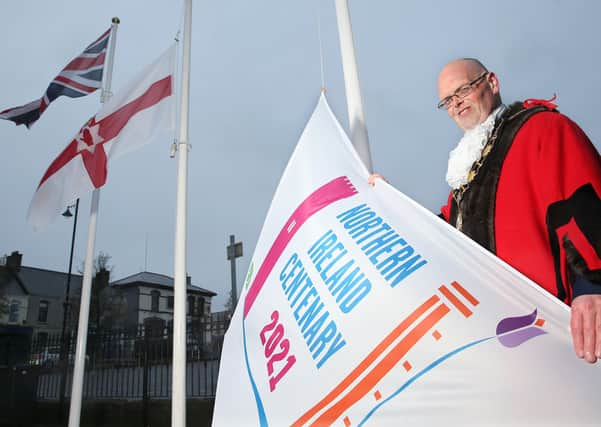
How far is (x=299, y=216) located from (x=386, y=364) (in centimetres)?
90

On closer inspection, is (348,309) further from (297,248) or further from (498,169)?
(498,169)

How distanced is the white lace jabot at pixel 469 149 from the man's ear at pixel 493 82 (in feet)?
0.27

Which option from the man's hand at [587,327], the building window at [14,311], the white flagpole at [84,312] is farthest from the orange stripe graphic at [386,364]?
the building window at [14,311]

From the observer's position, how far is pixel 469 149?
1960 mm

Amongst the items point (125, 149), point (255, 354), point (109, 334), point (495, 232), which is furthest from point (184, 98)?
point (109, 334)

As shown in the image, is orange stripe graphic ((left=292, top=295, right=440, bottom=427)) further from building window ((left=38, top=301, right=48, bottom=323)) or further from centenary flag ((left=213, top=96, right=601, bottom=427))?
building window ((left=38, top=301, right=48, bottom=323))

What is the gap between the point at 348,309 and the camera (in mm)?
1543

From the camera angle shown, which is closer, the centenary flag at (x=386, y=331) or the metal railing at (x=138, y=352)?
the centenary flag at (x=386, y=331)

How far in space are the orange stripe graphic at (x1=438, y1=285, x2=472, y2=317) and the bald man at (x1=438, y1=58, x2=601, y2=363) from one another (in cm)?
28

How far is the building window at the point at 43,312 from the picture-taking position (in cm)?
4647

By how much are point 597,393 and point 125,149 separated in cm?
522

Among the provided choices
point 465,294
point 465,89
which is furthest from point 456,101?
point 465,294

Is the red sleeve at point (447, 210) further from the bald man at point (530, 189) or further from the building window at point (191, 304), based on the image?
the building window at point (191, 304)

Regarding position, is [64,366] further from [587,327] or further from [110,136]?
[587,327]
